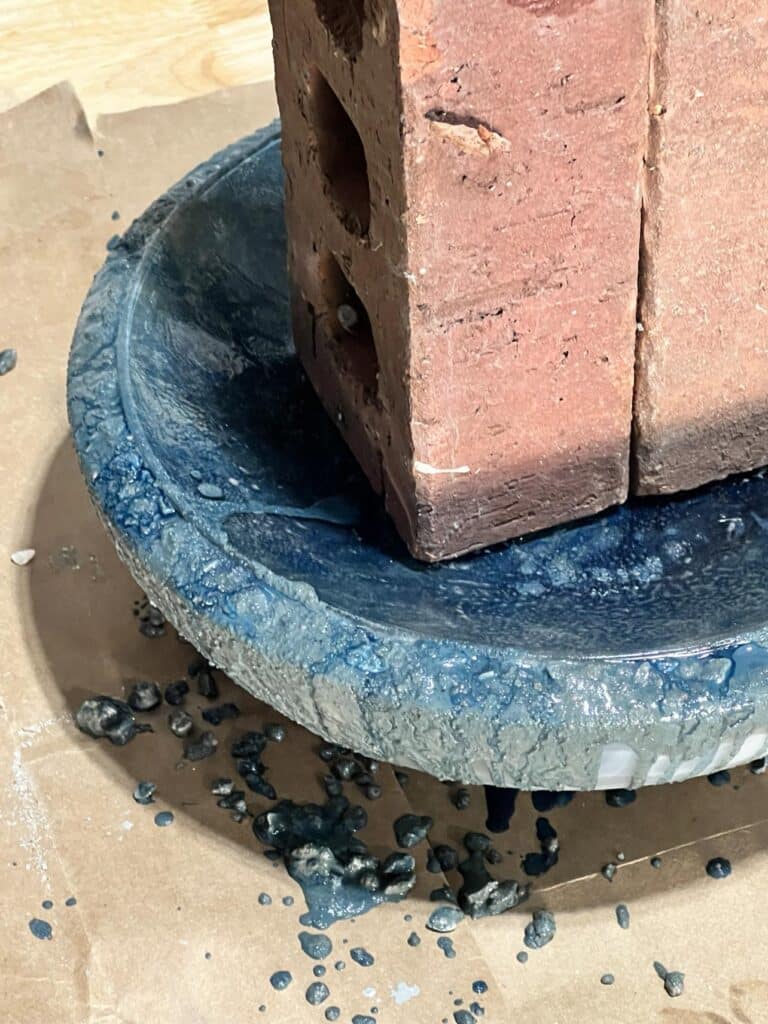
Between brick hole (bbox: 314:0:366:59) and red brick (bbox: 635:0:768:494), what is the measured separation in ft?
0.90

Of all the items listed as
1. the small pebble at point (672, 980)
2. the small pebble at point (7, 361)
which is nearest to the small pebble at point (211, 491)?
the small pebble at point (672, 980)

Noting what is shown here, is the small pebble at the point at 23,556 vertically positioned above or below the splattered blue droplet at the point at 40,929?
above

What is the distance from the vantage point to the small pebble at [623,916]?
1692mm

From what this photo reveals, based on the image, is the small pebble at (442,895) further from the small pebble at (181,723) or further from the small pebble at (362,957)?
the small pebble at (181,723)

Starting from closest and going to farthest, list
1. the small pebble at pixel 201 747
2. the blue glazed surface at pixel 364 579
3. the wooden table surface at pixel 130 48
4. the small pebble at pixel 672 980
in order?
the blue glazed surface at pixel 364 579
the small pebble at pixel 672 980
the small pebble at pixel 201 747
the wooden table surface at pixel 130 48

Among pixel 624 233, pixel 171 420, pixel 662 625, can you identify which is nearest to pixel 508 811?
pixel 662 625

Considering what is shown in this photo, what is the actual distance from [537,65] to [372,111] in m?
0.16

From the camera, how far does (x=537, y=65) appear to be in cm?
127

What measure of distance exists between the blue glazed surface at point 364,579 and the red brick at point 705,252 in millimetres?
93

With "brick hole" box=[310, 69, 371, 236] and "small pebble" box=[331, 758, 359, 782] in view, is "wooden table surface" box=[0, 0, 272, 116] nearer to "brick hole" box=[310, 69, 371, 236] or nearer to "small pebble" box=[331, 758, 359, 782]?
"brick hole" box=[310, 69, 371, 236]

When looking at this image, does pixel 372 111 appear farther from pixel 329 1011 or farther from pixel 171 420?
pixel 329 1011

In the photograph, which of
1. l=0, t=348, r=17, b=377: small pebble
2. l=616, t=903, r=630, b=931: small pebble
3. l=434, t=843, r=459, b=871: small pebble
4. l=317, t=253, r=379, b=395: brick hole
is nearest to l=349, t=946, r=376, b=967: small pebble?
l=434, t=843, r=459, b=871: small pebble

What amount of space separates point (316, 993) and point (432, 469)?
609 millimetres

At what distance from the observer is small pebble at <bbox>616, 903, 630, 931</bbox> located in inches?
66.6
